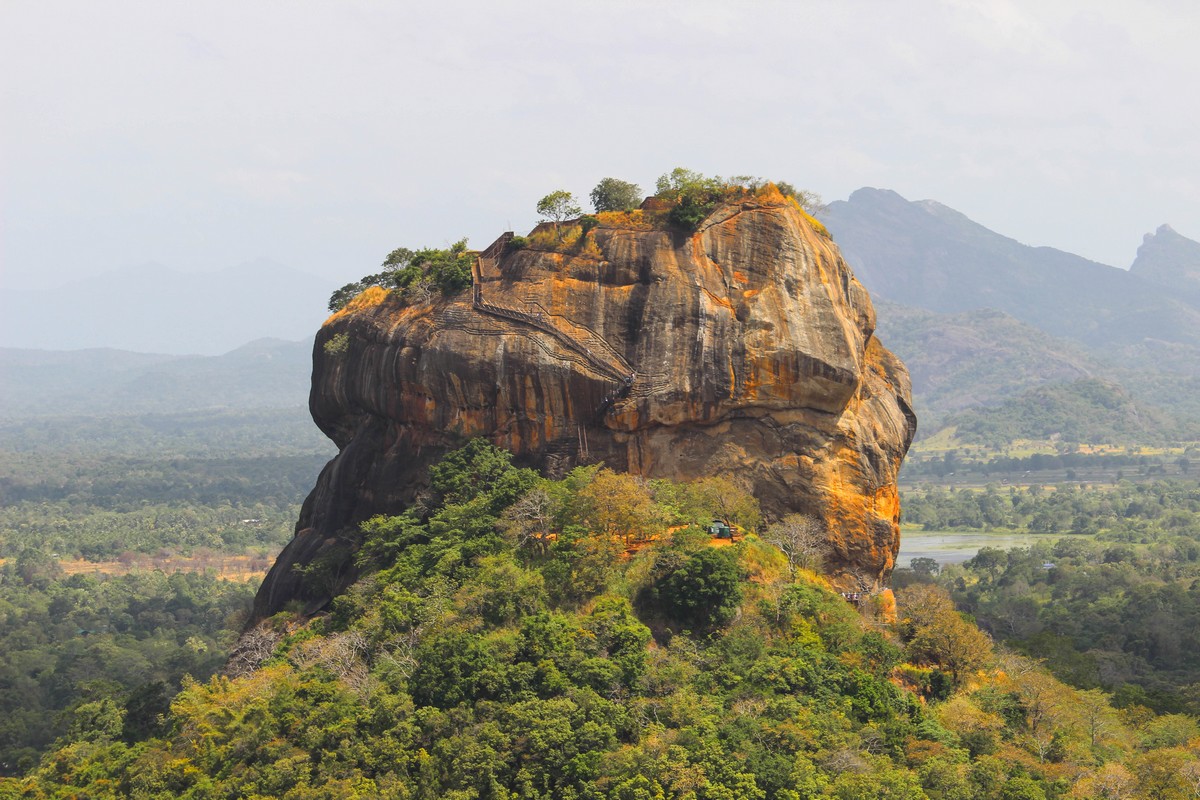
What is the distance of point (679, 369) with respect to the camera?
3538 cm

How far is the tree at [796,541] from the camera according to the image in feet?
113

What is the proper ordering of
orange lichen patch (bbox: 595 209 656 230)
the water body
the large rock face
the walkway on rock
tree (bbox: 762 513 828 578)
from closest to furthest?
1. tree (bbox: 762 513 828 578)
2. the large rock face
3. the walkway on rock
4. orange lichen patch (bbox: 595 209 656 230)
5. the water body

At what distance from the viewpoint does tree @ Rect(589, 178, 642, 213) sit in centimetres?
4047

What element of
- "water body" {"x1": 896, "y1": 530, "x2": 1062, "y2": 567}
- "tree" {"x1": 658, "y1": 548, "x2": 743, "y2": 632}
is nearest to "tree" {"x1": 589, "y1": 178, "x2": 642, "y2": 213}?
"tree" {"x1": 658, "y1": 548, "x2": 743, "y2": 632}

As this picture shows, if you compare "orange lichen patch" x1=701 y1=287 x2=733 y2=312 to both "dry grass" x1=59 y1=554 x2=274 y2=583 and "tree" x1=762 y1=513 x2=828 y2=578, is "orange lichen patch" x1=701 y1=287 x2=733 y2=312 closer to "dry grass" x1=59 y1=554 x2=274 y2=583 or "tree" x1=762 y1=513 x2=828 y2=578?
"tree" x1=762 y1=513 x2=828 y2=578

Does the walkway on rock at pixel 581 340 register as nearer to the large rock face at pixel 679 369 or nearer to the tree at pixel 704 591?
the large rock face at pixel 679 369

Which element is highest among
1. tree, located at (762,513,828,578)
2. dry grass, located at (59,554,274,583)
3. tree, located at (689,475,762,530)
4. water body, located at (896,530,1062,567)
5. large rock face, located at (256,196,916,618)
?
large rock face, located at (256,196,916,618)

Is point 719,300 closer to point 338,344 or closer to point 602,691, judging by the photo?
point 602,691

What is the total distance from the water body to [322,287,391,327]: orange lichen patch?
71612 millimetres

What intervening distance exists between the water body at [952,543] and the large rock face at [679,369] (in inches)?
2848

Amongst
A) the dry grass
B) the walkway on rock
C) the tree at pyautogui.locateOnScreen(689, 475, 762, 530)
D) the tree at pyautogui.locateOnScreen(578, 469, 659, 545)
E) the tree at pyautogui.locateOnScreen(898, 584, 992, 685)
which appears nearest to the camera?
the tree at pyautogui.locateOnScreen(578, 469, 659, 545)

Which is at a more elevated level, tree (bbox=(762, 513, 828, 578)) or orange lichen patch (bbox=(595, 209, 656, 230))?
orange lichen patch (bbox=(595, 209, 656, 230))

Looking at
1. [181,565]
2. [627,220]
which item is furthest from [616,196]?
[181,565]

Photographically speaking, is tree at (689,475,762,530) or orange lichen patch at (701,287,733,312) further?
orange lichen patch at (701,287,733,312)
